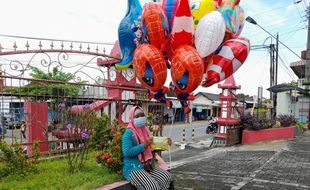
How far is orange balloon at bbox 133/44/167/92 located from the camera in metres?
4.10

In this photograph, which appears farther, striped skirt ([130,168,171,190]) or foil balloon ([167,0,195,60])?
foil balloon ([167,0,195,60])

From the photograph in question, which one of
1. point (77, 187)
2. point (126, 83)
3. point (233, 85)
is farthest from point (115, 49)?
point (233, 85)

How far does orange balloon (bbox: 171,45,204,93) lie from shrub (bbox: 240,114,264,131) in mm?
9355

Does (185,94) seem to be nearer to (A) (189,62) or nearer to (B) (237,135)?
(A) (189,62)

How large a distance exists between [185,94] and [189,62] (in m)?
0.72

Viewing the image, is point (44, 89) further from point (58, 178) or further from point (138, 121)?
point (138, 121)

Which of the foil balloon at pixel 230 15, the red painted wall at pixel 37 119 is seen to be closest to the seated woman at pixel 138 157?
the foil balloon at pixel 230 15

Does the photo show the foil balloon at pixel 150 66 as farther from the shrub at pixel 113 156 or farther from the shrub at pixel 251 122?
the shrub at pixel 251 122

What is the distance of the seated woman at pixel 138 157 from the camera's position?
12.8 ft

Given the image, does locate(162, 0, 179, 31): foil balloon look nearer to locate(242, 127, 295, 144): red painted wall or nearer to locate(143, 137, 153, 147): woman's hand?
locate(143, 137, 153, 147): woman's hand

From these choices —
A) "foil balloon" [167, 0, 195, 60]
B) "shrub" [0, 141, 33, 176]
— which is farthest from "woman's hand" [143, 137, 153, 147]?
"shrub" [0, 141, 33, 176]

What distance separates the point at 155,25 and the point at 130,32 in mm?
806

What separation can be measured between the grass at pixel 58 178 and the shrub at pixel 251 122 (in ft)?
30.5

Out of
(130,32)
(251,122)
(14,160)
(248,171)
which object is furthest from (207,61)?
(251,122)
